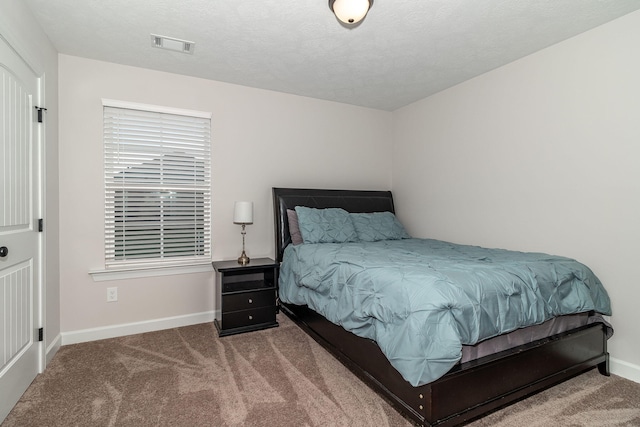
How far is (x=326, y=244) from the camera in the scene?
3164mm

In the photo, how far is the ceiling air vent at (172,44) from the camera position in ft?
8.38

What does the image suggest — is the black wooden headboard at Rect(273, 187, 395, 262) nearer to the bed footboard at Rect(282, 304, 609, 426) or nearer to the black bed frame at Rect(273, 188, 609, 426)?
the black bed frame at Rect(273, 188, 609, 426)

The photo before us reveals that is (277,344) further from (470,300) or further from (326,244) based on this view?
(470,300)

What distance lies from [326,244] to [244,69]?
1921 millimetres

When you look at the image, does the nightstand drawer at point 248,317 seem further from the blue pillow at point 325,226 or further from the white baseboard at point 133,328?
the blue pillow at point 325,226

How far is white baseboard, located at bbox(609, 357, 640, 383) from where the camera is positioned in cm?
220

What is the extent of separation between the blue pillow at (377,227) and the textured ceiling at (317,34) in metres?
1.55

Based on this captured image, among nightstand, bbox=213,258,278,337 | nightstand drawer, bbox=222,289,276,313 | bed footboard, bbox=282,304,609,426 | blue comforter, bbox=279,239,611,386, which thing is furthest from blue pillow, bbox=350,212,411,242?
bed footboard, bbox=282,304,609,426

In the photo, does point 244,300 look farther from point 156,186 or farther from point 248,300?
point 156,186

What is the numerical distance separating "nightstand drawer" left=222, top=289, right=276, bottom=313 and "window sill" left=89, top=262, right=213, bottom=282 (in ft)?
1.78

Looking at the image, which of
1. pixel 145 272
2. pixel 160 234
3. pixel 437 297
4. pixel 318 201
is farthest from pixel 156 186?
pixel 437 297

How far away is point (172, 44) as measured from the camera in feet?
8.64

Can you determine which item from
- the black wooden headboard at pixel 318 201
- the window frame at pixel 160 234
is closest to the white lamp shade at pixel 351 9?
the window frame at pixel 160 234

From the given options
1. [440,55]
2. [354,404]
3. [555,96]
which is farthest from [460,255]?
[440,55]
